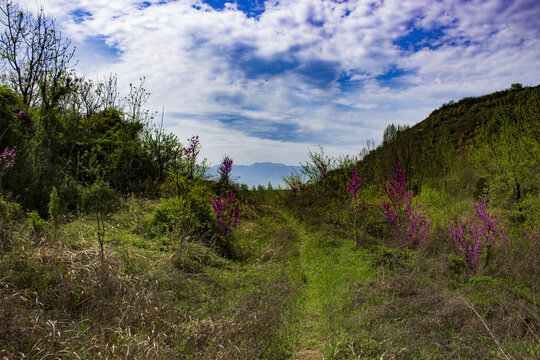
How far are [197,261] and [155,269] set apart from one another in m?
1.39

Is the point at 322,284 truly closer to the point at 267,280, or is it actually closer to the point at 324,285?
the point at 324,285

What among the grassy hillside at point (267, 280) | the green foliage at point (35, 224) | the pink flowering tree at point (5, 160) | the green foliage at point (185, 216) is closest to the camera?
the grassy hillside at point (267, 280)

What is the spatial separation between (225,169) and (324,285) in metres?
10.0

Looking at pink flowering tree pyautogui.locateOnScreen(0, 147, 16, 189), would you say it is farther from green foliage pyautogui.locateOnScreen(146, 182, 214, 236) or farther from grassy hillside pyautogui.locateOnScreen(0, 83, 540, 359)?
green foliage pyautogui.locateOnScreen(146, 182, 214, 236)

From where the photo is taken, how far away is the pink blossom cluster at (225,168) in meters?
15.4

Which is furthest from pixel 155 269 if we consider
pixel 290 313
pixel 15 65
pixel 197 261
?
pixel 15 65

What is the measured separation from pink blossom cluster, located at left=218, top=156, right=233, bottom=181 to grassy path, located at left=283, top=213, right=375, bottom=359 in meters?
6.16

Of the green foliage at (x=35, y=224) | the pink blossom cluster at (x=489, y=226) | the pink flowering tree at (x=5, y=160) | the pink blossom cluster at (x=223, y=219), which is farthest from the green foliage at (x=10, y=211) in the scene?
the pink blossom cluster at (x=489, y=226)

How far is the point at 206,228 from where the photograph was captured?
8.70 metres

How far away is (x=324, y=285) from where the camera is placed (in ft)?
21.4

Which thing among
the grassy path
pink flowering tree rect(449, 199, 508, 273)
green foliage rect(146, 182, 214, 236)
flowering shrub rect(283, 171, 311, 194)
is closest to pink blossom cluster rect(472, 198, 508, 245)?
pink flowering tree rect(449, 199, 508, 273)

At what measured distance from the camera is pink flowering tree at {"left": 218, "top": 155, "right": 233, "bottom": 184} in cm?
1542

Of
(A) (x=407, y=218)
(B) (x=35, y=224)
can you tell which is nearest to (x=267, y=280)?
(A) (x=407, y=218)

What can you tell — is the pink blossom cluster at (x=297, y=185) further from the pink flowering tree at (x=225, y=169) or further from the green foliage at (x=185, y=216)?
the green foliage at (x=185, y=216)
